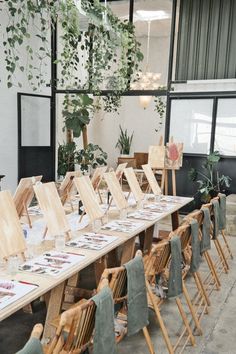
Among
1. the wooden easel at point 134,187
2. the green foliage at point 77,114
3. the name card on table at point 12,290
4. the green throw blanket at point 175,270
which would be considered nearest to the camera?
the name card on table at point 12,290

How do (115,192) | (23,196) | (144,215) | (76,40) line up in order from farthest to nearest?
(76,40) → (115,192) → (144,215) → (23,196)

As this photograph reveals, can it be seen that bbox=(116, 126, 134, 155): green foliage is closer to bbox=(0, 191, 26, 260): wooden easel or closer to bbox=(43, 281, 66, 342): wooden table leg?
bbox=(0, 191, 26, 260): wooden easel

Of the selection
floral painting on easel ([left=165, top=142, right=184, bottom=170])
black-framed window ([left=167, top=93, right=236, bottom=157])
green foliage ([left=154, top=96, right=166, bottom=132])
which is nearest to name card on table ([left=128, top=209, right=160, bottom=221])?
floral painting on easel ([left=165, top=142, right=184, bottom=170])

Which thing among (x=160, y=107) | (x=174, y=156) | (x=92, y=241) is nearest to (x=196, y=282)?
(x=92, y=241)

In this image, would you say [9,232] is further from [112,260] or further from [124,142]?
[124,142]

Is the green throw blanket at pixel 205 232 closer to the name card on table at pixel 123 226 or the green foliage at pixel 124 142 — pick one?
the name card on table at pixel 123 226

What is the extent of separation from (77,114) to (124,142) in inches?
160

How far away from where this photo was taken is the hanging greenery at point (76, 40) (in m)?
4.35

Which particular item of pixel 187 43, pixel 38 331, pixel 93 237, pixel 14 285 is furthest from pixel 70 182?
pixel 187 43

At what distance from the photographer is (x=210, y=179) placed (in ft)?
22.3

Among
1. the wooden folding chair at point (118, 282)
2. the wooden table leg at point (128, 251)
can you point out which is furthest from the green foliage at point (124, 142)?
the wooden folding chair at point (118, 282)

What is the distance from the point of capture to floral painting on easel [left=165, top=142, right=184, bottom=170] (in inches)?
250

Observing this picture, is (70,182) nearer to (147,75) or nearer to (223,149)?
(223,149)

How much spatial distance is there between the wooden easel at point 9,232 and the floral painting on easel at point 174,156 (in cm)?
424
